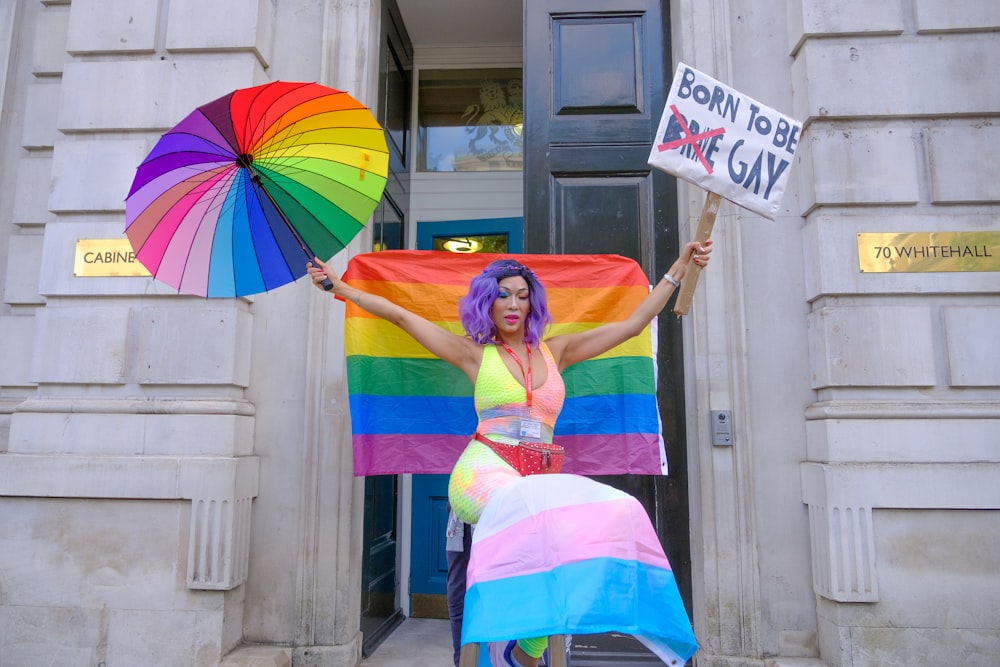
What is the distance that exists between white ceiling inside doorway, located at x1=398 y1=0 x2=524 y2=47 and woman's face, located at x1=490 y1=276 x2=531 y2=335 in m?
3.82

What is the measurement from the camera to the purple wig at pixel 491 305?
3377mm

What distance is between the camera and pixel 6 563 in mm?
4449

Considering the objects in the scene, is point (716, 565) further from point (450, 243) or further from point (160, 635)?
point (450, 243)

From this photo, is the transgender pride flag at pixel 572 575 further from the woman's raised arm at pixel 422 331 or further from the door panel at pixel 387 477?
the door panel at pixel 387 477

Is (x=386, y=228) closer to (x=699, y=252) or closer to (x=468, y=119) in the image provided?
(x=468, y=119)

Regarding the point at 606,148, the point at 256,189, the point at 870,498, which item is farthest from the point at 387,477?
the point at 870,498

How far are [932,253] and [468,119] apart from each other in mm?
4437

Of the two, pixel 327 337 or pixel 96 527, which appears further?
pixel 327 337

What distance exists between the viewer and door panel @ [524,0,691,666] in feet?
15.8

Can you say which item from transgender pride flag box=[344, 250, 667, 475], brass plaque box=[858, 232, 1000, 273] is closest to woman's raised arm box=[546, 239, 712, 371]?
transgender pride flag box=[344, 250, 667, 475]

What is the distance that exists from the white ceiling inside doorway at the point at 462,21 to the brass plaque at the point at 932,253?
3.77 meters

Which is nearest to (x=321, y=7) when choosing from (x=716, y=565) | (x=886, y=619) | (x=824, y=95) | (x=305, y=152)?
(x=305, y=152)

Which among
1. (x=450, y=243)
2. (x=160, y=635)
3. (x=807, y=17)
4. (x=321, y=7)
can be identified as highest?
(x=321, y=7)

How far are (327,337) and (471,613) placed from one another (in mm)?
2761
